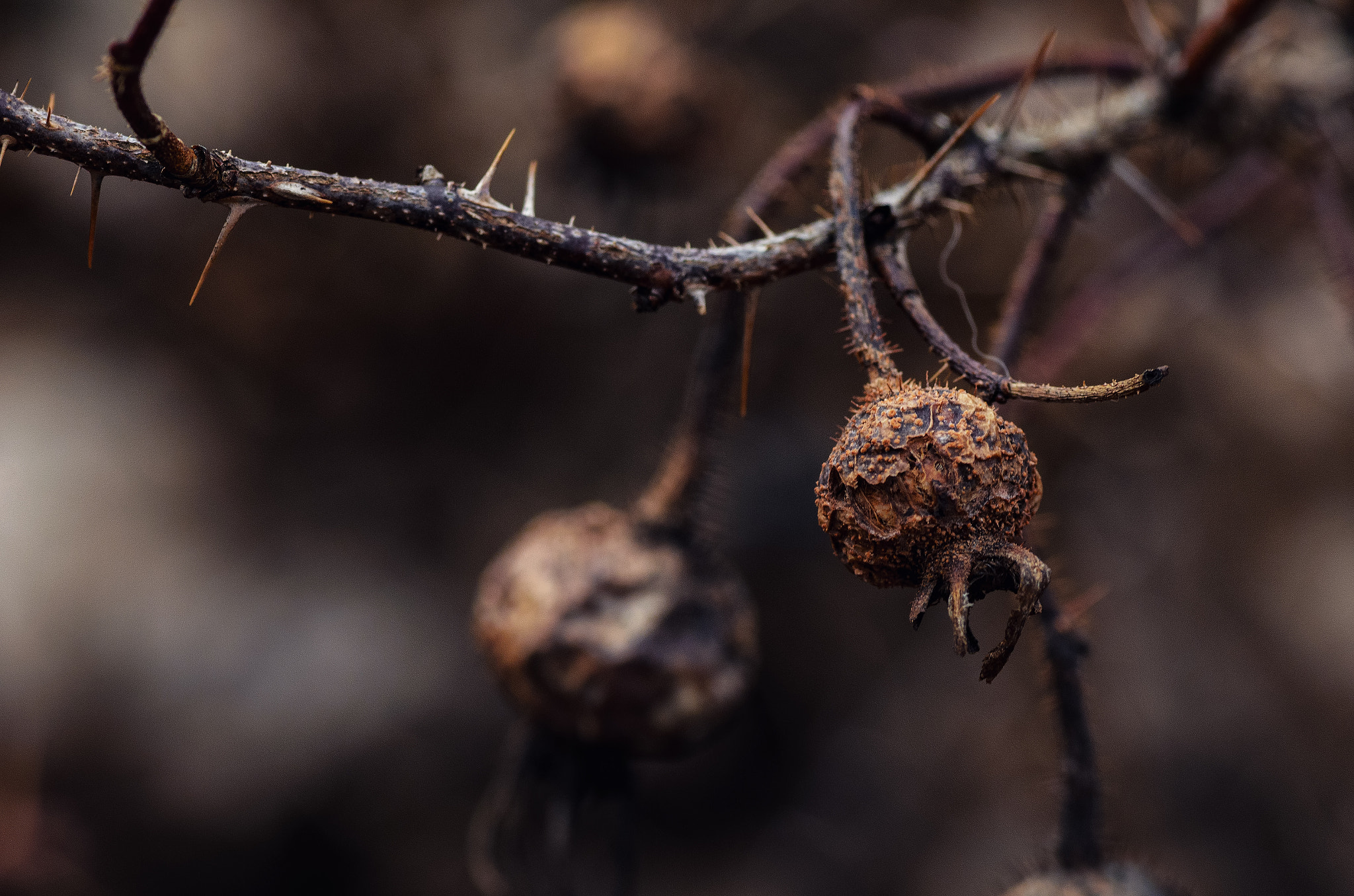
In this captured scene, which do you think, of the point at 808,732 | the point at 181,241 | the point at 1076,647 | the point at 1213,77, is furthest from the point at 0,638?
the point at 1213,77

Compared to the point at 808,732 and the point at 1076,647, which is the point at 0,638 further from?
the point at 1076,647

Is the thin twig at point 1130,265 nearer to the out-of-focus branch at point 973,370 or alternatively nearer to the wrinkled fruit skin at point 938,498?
the out-of-focus branch at point 973,370

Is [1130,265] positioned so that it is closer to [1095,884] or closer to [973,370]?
[1095,884]

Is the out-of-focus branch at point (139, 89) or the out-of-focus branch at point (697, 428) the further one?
the out-of-focus branch at point (697, 428)

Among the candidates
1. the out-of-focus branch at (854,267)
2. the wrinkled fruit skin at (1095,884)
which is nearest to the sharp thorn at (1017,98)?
the out-of-focus branch at (854,267)

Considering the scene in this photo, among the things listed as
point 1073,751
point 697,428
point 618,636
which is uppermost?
point 697,428

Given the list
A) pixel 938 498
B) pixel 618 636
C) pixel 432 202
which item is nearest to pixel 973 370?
pixel 938 498
